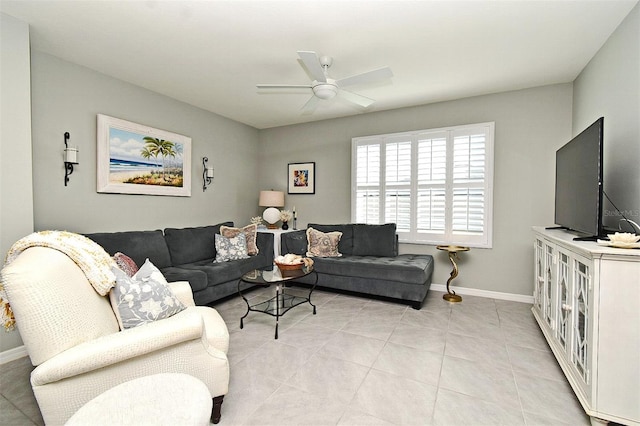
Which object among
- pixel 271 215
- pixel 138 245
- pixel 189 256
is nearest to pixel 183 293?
pixel 138 245

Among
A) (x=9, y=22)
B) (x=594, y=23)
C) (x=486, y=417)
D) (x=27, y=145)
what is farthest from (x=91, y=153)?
(x=594, y=23)

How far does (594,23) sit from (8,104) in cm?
456

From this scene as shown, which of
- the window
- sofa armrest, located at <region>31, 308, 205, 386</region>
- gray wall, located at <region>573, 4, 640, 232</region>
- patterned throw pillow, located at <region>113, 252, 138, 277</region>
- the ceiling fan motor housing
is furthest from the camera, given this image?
the window

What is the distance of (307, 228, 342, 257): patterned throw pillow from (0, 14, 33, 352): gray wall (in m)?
2.95

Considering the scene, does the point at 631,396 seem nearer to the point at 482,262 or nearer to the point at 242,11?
the point at 482,262

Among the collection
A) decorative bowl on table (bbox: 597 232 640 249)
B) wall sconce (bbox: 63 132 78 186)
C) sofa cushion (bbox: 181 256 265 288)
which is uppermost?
wall sconce (bbox: 63 132 78 186)

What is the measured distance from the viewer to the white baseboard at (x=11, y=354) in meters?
2.34

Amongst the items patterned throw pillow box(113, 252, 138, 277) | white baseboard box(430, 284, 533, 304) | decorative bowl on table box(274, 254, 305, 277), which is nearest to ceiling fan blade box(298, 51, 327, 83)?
decorative bowl on table box(274, 254, 305, 277)

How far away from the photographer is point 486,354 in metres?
2.41

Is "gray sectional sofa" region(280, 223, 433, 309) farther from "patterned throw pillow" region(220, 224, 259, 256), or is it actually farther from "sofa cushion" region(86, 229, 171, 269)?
"sofa cushion" region(86, 229, 171, 269)

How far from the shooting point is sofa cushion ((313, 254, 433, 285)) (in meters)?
3.43

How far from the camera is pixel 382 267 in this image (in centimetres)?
361

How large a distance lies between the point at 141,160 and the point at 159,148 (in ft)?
0.98

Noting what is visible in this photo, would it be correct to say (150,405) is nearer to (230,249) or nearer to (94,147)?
(230,249)
